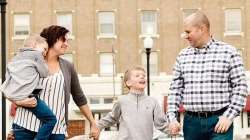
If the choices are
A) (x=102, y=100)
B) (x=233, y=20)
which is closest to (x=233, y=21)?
(x=233, y=20)

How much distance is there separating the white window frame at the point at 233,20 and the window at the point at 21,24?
1438 cm

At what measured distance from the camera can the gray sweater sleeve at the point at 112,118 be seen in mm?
8867

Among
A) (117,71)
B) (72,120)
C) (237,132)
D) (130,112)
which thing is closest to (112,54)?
(117,71)

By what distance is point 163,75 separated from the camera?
55781 mm

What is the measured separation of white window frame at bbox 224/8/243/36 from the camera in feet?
183

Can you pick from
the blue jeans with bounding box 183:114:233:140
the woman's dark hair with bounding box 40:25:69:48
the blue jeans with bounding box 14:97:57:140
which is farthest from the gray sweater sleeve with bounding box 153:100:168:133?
the blue jeans with bounding box 14:97:57:140

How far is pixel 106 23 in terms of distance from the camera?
56.8 metres

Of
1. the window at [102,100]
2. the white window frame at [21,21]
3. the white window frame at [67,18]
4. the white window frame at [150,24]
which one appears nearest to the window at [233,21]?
the white window frame at [150,24]

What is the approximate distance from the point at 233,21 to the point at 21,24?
15.3m

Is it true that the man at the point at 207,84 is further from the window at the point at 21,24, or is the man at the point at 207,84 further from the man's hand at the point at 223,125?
the window at the point at 21,24

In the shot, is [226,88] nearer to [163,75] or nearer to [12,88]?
[12,88]

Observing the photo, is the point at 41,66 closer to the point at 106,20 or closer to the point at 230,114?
the point at 230,114

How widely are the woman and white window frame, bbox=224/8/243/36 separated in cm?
4836

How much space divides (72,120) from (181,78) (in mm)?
45208
